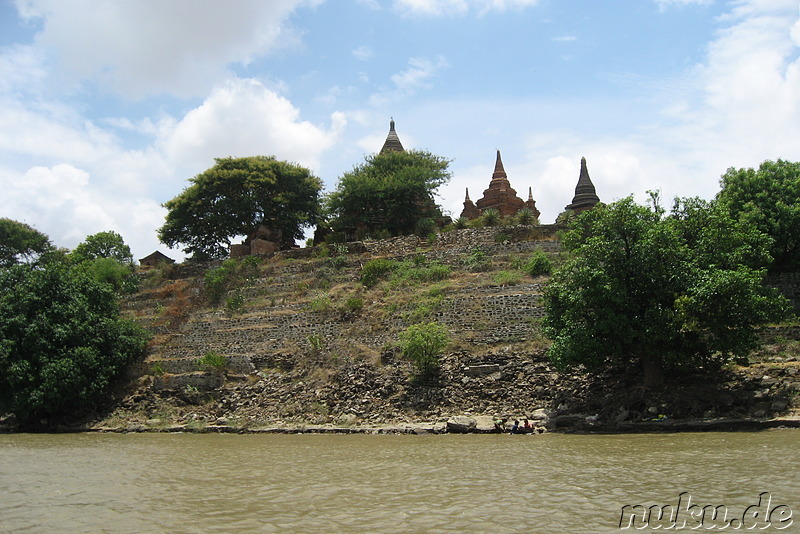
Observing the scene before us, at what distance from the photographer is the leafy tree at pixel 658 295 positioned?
17.2 metres

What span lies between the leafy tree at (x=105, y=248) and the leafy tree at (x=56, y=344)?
16714 millimetres

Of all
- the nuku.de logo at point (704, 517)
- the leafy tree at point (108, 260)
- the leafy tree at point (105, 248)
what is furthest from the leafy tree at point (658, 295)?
the leafy tree at point (105, 248)

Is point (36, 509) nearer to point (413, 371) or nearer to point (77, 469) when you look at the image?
point (77, 469)

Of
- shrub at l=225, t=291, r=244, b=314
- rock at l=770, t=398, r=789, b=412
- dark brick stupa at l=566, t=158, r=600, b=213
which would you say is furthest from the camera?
dark brick stupa at l=566, t=158, r=600, b=213

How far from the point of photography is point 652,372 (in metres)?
18.8

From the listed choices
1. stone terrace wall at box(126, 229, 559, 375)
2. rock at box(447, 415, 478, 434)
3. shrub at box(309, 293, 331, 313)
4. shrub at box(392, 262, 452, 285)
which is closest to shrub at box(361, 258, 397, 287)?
shrub at box(392, 262, 452, 285)

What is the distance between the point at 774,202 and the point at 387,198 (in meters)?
21.2

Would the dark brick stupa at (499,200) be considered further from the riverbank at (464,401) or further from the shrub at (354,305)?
the riverbank at (464,401)

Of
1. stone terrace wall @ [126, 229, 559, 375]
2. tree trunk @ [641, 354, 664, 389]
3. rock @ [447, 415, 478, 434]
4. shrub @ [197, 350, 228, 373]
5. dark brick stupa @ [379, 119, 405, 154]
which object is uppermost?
dark brick stupa @ [379, 119, 405, 154]

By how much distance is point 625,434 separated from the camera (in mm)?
17031

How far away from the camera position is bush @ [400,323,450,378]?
22000 millimetres

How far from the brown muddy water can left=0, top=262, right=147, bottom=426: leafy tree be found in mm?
7976

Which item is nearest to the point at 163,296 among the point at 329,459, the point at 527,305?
the point at 527,305

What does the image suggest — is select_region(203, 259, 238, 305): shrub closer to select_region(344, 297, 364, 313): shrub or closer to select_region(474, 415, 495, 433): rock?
select_region(344, 297, 364, 313): shrub
